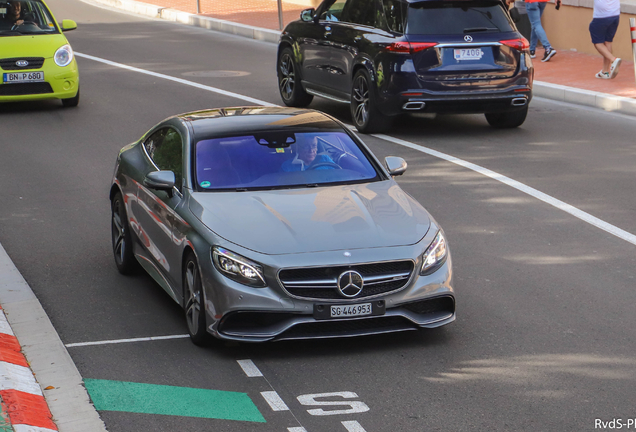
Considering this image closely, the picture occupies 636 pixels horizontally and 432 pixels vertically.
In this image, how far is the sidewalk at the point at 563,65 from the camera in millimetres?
17422

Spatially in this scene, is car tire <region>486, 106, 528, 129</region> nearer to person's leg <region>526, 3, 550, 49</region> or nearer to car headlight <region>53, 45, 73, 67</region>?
person's leg <region>526, 3, 550, 49</region>

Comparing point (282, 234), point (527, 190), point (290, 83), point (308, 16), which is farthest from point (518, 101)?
point (282, 234)

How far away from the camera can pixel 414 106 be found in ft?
45.2

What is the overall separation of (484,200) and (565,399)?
5.04 meters

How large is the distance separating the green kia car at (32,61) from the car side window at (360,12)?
4544mm

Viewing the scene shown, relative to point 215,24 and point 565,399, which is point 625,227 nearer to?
point 565,399

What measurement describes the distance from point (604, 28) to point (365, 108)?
5.71 meters

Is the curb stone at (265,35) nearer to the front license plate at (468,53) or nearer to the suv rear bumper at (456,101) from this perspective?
the suv rear bumper at (456,101)

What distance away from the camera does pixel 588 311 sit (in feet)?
24.5

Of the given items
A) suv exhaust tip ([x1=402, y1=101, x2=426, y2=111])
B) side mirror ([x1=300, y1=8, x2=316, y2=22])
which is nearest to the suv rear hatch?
suv exhaust tip ([x1=402, y1=101, x2=426, y2=111])

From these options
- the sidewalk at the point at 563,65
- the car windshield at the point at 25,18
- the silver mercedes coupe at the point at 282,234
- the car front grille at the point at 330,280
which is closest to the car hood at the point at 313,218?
the silver mercedes coupe at the point at 282,234

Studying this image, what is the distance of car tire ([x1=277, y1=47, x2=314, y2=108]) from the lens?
16.5 metres

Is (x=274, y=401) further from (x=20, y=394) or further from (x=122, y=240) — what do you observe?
(x=122, y=240)

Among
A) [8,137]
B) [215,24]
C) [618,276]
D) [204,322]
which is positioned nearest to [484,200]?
[618,276]
